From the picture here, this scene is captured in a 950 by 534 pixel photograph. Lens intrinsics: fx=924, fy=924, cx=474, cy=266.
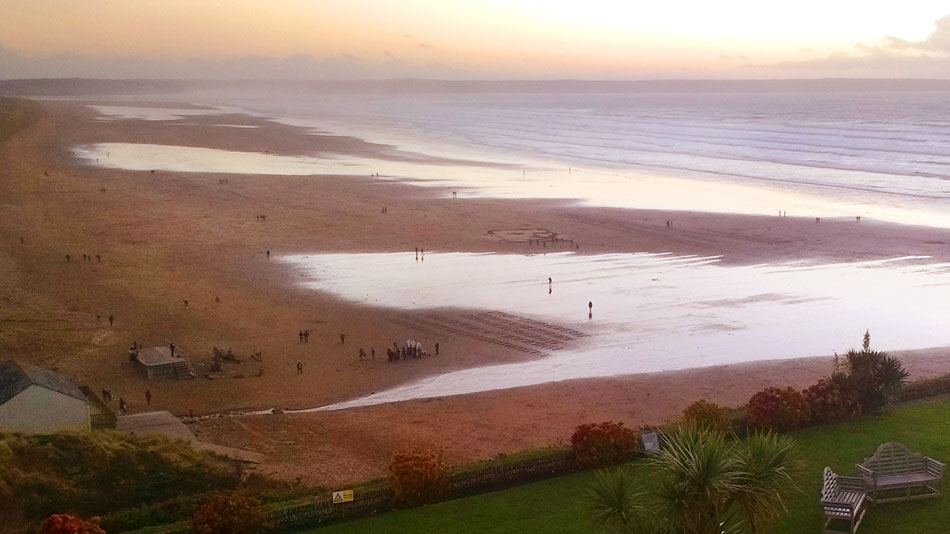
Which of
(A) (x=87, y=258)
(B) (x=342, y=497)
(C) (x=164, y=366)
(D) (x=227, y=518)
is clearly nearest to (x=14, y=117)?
(A) (x=87, y=258)

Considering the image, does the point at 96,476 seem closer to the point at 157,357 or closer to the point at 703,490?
the point at 157,357

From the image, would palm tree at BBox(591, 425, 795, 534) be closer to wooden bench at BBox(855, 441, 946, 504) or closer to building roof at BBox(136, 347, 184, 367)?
wooden bench at BBox(855, 441, 946, 504)

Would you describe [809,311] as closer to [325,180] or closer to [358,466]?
[358,466]

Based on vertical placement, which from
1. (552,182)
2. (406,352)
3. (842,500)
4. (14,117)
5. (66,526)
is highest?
(14,117)

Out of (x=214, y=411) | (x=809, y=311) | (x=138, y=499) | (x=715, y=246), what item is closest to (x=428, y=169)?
(x=715, y=246)

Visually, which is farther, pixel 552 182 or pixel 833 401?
pixel 552 182

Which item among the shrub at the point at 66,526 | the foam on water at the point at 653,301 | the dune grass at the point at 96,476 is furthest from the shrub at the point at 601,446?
the shrub at the point at 66,526

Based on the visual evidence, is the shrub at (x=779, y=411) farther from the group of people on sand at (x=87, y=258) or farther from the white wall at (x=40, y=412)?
the group of people on sand at (x=87, y=258)
